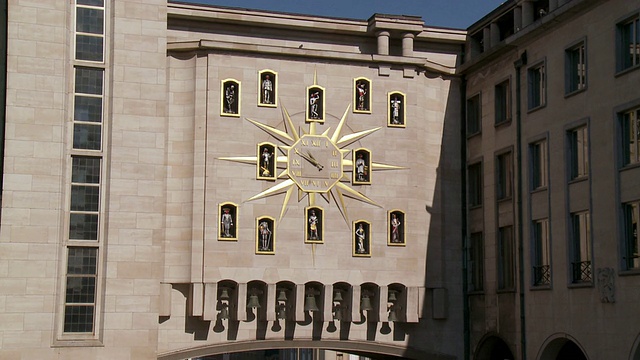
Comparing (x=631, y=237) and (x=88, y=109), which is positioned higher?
(x=88, y=109)

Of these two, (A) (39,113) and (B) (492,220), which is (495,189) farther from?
(A) (39,113)

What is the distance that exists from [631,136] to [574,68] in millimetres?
4392

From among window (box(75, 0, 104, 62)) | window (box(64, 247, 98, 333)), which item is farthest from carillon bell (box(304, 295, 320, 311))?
window (box(75, 0, 104, 62))

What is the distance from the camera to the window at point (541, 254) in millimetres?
36781

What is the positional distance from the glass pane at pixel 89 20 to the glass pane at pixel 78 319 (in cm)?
989

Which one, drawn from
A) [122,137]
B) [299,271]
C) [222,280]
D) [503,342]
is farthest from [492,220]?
[122,137]

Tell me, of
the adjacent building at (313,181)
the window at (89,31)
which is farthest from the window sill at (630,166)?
the window at (89,31)

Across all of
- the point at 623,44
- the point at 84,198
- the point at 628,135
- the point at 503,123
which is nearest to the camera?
the point at 628,135

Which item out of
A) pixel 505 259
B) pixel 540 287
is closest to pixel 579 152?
pixel 540 287

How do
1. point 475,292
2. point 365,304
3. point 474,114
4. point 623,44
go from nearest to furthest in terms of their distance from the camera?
point 623,44 < point 365,304 < point 475,292 < point 474,114

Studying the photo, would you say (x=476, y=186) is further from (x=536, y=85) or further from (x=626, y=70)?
(x=626, y=70)

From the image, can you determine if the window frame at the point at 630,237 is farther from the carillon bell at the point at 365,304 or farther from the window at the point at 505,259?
the carillon bell at the point at 365,304

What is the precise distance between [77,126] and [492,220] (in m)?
15.8

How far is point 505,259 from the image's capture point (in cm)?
3975
